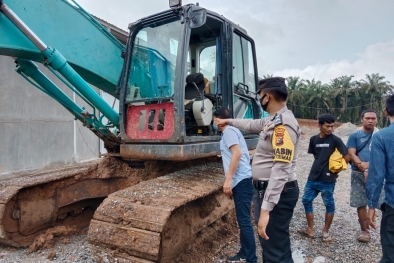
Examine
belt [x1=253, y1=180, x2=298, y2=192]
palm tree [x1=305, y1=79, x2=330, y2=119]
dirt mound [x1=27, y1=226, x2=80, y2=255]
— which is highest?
palm tree [x1=305, y1=79, x2=330, y2=119]

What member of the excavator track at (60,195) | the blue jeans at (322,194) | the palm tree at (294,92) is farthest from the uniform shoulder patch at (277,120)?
the palm tree at (294,92)

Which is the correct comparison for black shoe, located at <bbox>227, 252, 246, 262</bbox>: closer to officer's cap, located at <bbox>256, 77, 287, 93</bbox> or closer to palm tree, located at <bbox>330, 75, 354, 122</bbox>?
officer's cap, located at <bbox>256, 77, 287, 93</bbox>

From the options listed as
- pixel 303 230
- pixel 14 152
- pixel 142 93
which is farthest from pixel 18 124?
pixel 303 230

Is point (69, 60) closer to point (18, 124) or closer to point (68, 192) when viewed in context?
point (68, 192)

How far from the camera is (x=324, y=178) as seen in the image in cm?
396

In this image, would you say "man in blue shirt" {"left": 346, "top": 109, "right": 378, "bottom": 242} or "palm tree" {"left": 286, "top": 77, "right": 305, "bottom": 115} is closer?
"man in blue shirt" {"left": 346, "top": 109, "right": 378, "bottom": 242}

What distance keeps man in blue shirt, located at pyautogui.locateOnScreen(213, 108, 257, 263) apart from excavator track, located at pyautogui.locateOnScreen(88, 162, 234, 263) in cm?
25

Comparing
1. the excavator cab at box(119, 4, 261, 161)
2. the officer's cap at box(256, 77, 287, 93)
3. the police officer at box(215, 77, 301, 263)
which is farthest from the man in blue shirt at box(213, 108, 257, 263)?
the officer's cap at box(256, 77, 287, 93)

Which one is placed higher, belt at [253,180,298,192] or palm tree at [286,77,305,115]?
palm tree at [286,77,305,115]

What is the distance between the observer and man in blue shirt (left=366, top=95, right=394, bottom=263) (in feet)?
7.60

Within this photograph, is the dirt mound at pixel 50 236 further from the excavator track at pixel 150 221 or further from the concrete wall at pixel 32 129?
the concrete wall at pixel 32 129

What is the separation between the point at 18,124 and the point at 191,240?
617 cm

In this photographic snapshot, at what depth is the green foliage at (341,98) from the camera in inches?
1485

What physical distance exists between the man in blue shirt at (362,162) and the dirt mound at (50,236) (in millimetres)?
3399
